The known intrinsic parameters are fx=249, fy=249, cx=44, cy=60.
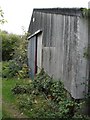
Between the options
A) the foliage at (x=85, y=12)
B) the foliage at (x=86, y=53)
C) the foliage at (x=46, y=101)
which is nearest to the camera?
the foliage at (x=85, y=12)

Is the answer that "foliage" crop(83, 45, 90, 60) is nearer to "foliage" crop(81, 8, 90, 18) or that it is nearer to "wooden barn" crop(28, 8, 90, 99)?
"wooden barn" crop(28, 8, 90, 99)

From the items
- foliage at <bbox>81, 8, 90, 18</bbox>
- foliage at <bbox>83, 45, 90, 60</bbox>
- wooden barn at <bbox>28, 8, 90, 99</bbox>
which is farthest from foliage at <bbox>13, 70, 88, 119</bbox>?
foliage at <bbox>81, 8, 90, 18</bbox>

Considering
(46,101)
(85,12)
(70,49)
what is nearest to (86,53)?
(70,49)

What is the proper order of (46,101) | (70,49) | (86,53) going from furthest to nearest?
(46,101), (70,49), (86,53)

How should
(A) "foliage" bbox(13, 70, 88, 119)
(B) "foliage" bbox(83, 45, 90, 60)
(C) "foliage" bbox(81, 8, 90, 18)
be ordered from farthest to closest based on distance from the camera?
(A) "foliage" bbox(13, 70, 88, 119) → (B) "foliage" bbox(83, 45, 90, 60) → (C) "foliage" bbox(81, 8, 90, 18)

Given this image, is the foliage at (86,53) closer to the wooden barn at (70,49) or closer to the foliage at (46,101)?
the wooden barn at (70,49)

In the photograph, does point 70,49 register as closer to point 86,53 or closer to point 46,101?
point 86,53

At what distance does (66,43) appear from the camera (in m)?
7.90

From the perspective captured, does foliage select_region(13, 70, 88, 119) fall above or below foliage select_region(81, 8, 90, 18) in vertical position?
below

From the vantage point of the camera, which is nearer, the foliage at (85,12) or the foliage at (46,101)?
the foliage at (85,12)

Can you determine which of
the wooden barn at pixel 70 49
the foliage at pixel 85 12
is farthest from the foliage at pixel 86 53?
the foliage at pixel 85 12

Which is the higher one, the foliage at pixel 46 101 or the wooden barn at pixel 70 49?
the wooden barn at pixel 70 49

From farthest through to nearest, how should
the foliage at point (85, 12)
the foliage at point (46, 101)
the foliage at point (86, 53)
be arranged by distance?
the foliage at point (46, 101), the foliage at point (86, 53), the foliage at point (85, 12)

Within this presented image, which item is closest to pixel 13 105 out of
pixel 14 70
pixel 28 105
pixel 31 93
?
pixel 28 105
